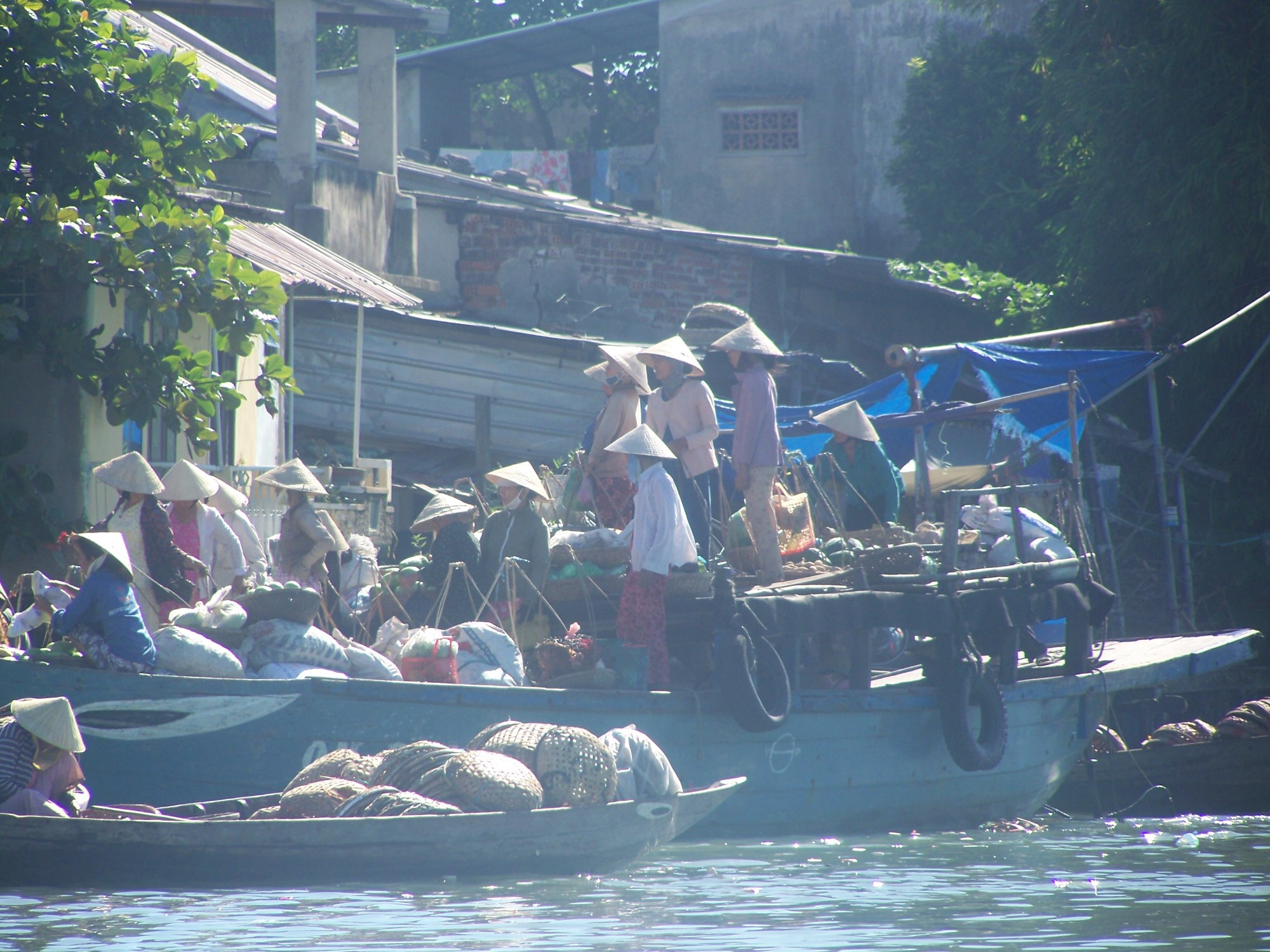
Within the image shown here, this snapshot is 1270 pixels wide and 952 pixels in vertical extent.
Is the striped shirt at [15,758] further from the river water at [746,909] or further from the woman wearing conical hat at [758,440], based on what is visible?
the woman wearing conical hat at [758,440]

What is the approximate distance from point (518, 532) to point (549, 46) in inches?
644

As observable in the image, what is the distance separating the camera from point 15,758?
7.18 m

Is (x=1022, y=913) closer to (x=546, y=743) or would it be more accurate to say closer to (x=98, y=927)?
(x=546, y=743)

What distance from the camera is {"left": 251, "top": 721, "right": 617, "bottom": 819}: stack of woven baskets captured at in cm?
737

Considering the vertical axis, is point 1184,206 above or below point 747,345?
above

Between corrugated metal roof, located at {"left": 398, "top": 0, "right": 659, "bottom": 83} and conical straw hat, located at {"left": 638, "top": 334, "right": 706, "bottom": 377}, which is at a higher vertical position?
corrugated metal roof, located at {"left": 398, "top": 0, "right": 659, "bottom": 83}

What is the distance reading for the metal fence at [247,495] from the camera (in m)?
10.1

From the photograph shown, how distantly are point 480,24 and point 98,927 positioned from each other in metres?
28.0

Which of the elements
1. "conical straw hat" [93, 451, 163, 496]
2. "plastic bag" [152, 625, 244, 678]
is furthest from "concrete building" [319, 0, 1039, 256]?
"plastic bag" [152, 625, 244, 678]

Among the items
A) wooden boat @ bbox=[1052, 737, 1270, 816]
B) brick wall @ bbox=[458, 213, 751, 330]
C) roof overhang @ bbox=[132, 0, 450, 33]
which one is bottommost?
wooden boat @ bbox=[1052, 737, 1270, 816]

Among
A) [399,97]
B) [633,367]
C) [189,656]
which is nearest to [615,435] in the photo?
[633,367]

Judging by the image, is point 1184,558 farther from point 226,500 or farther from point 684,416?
point 226,500

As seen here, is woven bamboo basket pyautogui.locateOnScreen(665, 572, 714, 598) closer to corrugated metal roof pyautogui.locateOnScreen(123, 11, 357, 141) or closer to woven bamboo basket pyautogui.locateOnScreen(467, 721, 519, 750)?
woven bamboo basket pyautogui.locateOnScreen(467, 721, 519, 750)

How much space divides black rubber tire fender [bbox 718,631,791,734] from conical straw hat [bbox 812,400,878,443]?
185 centimetres
